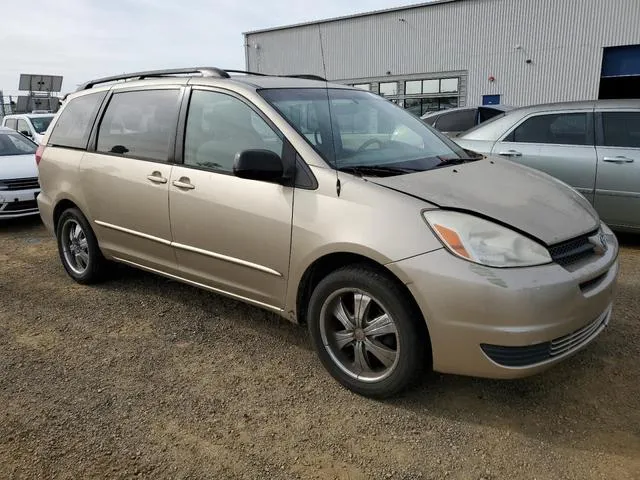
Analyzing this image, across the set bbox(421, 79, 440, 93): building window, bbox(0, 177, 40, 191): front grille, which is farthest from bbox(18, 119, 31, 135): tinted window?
bbox(421, 79, 440, 93): building window

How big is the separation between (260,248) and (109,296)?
197 cm

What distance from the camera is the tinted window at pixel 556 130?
5.77 metres

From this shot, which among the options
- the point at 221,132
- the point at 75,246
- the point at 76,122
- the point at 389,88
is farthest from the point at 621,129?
the point at 389,88

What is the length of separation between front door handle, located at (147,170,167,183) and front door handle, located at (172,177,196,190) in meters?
0.13

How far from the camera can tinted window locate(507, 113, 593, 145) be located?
5.77 m

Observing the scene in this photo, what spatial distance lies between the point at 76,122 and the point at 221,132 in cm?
190

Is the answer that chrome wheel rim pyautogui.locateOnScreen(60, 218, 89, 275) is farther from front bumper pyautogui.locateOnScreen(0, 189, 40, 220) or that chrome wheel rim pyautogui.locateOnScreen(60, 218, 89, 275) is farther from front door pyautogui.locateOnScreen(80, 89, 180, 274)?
front bumper pyautogui.locateOnScreen(0, 189, 40, 220)

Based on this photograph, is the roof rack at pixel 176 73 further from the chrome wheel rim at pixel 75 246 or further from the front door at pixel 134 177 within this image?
the chrome wheel rim at pixel 75 246

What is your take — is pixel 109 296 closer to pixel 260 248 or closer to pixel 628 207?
pixel 260 248

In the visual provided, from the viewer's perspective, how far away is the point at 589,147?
5.66 metres

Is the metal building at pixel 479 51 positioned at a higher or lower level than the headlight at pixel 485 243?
higher

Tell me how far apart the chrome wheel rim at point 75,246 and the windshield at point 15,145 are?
176 inches

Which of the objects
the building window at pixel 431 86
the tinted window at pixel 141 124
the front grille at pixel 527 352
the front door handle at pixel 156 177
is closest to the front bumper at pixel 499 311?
the front grille at pixel 527 352

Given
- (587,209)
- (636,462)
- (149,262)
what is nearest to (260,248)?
(149,262)
